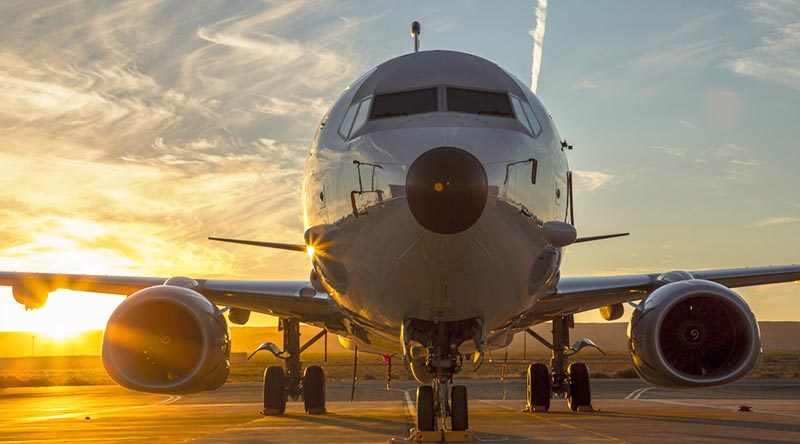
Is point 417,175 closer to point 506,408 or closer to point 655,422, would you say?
point 655,422

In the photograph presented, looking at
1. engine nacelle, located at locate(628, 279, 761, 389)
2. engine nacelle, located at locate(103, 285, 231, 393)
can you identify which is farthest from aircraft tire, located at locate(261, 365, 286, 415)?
engine nacelle, located at locate(628, 279, 761, 389)

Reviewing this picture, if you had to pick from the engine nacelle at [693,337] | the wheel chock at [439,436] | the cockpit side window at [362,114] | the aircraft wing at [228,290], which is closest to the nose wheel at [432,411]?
the wheel chock at [439,436]

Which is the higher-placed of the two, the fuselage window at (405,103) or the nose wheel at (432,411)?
the fuselage window at (405,103)

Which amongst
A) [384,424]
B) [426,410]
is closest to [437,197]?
[426,410]

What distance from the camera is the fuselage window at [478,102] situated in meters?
8.28

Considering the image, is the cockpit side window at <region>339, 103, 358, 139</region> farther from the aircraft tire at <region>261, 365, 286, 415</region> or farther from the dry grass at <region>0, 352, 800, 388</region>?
the aircraft tire at <region>261, 365, 286, 415</region>

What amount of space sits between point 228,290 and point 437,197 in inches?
317

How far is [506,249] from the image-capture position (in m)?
7.80

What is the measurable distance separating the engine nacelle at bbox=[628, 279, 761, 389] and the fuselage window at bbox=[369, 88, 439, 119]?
159 inches

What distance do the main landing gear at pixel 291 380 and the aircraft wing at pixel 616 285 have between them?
16.0 feet

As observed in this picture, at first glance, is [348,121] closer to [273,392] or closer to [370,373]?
[273,392]

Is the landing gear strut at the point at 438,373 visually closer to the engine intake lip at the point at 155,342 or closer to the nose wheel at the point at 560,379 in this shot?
the engine intake lip at the point at 155,342

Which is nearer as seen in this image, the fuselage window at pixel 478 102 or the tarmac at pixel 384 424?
the fuselage window at pixel 478 102

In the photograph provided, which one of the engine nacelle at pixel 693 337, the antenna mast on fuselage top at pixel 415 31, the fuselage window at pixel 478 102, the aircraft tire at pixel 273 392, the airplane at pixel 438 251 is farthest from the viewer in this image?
the aircraft tire at pixel 273 392
